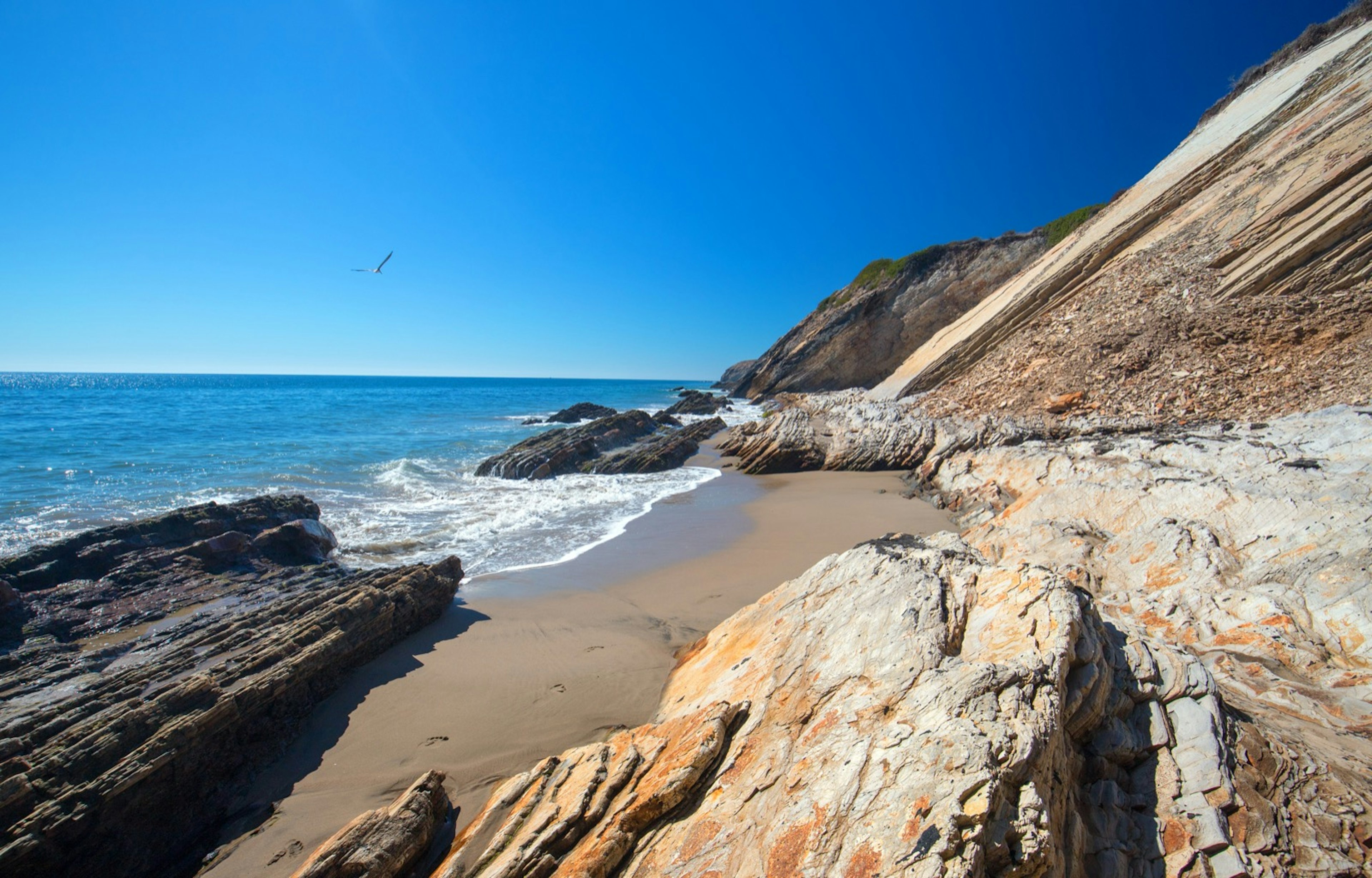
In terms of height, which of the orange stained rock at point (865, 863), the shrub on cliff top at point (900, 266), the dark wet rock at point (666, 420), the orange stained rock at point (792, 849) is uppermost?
the shrub on cliff top at point (900, 266)

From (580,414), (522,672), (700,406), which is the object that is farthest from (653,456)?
(700,406)

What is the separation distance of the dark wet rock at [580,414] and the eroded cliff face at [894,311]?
13.2 meters

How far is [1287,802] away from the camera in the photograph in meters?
2.49

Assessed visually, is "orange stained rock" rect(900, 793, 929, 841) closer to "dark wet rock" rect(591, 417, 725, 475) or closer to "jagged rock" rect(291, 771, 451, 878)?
"jagged rock" rect(291, 771, 451, 878)

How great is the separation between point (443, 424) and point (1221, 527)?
36.4 m

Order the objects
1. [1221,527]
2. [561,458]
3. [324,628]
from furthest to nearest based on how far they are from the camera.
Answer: [561,458] → [324,628] → [1221,527]

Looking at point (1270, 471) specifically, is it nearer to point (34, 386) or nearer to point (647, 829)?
point (647, 829)

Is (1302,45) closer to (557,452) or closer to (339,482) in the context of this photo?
(557,452)

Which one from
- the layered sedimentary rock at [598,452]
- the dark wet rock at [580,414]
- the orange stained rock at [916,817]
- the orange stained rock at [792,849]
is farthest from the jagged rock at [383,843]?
the dark wet rock at [580,414]

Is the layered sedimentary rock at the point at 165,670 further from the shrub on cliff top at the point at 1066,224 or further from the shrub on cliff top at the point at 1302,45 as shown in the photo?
the shrub on cliff top at the point at 1066,224

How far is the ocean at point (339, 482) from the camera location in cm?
1070

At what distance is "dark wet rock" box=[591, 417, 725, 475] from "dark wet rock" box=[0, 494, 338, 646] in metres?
9.48

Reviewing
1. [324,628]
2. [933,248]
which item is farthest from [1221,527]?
[933,248]

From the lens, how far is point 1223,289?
1263 cm
